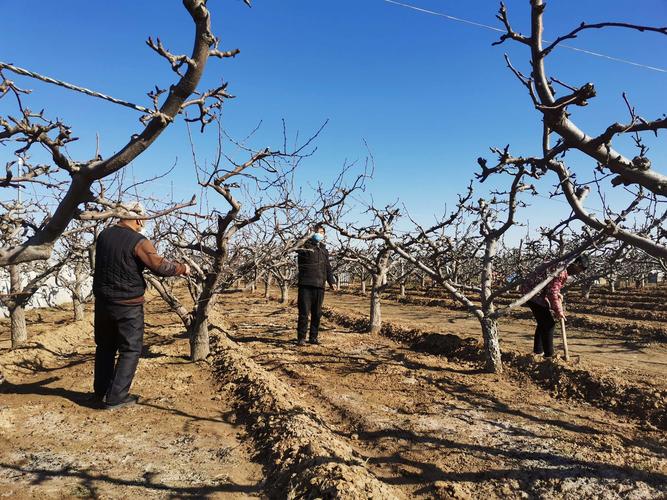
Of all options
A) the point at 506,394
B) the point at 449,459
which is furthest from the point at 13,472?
the point at 506,394

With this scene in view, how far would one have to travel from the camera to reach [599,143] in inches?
75.3

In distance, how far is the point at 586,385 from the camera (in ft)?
16.3

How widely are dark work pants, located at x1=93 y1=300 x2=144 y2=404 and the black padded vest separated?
0.12 meters

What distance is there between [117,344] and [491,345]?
4.29 meters

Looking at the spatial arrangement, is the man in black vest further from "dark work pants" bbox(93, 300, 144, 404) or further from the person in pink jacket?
the person in pink jacket

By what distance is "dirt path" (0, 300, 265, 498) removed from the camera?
111 inches

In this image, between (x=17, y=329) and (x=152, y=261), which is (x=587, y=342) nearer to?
(x=152, y=261)

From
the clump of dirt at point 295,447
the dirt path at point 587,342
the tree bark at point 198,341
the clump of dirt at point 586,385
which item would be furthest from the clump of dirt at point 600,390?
the tree bark at point 198,341

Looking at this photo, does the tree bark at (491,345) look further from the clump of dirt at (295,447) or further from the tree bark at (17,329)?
the tree bark at (17,329)

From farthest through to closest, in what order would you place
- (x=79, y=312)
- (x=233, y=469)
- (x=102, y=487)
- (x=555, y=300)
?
(x=79, y=312)
(x=555, y=300)
(x=233, y=469)
(x=102, y=487)

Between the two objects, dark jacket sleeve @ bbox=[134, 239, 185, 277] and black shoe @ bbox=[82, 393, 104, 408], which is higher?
dark jacket sleeve @ bbox=[134, 239, 185, 277]

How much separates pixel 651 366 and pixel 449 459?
6.00m

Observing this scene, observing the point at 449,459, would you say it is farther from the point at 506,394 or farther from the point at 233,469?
the point at 506,394

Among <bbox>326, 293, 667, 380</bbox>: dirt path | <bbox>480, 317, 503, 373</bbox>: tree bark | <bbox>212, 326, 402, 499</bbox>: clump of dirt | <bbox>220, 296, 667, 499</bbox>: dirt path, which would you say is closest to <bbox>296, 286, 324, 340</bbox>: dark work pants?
<bbox>220, 296, 667, 499</bbox>: dirt path
